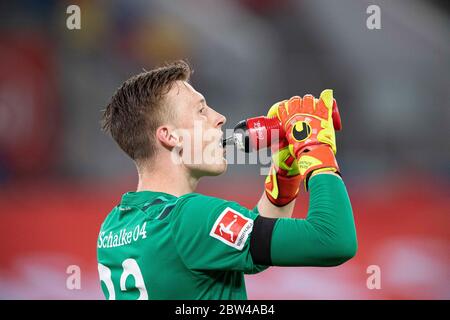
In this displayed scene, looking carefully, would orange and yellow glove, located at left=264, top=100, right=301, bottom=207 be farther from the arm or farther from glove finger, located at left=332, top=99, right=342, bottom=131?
the arm

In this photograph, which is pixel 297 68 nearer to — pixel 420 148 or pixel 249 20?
pixel 249 20

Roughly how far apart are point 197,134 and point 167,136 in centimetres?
9

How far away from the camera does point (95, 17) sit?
4645 millimetres

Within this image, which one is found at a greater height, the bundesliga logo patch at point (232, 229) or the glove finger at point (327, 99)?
the glove finger at point (327, 99)

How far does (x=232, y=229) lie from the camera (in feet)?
5.06

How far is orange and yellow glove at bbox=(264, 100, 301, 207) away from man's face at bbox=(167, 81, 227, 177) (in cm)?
21

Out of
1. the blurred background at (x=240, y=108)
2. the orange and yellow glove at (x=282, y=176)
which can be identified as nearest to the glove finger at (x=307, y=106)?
the orange and yellow glove at (x=282, y=176)

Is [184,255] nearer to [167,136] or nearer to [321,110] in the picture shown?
[167,136]

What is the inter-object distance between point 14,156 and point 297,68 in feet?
7.06

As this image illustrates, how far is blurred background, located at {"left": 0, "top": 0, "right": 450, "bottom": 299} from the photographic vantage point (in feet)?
13.8

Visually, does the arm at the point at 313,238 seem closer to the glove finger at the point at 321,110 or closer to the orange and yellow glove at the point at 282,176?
the glove finger at the point at 321,110

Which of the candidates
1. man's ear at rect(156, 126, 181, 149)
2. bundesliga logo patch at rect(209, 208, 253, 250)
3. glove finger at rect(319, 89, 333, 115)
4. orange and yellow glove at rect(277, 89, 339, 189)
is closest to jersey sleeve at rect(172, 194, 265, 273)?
bundesliga logo patch at rect(209, 208, 253, 250)

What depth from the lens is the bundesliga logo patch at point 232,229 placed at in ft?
5.04

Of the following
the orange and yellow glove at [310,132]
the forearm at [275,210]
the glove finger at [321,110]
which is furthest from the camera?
the forearm at [275,210]
